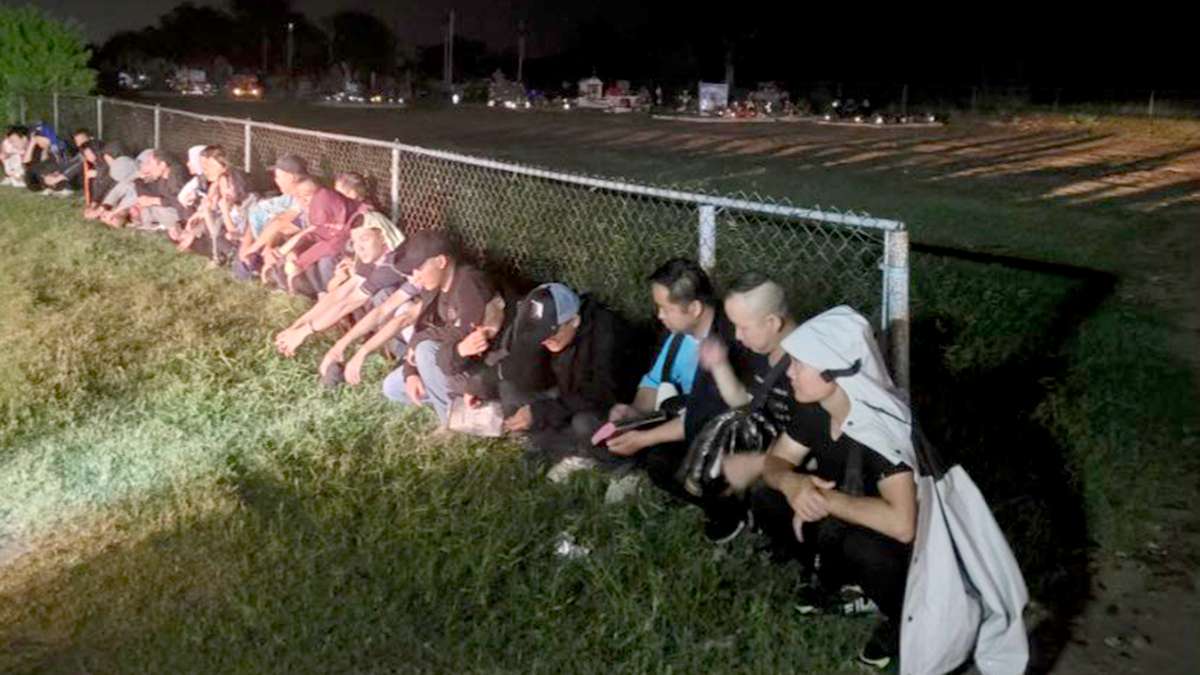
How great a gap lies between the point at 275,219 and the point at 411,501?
484 cm

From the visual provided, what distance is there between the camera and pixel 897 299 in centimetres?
463

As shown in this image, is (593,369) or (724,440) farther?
(593,369)

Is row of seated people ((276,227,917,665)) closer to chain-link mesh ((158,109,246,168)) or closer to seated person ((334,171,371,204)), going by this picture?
seated person ((334,171,371,204))

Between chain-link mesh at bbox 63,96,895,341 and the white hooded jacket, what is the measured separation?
3.44 feet

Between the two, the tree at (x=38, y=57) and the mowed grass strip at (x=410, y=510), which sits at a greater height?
the tree at (x=38, y=57)

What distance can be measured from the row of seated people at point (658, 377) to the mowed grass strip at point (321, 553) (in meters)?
0.19

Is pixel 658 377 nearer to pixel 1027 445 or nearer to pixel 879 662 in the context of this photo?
→ pixel 879 662

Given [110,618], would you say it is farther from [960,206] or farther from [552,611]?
[960,206]

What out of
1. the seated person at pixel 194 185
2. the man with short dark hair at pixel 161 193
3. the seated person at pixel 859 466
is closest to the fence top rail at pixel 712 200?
the seated person at pixel 859 466

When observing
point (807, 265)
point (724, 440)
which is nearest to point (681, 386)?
point (724, 440)

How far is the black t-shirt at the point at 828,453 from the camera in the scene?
3.99 m

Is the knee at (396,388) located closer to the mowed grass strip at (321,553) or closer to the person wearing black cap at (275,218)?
the mowed grass strip at (321,553)

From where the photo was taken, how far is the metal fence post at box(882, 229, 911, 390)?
4.58 meters

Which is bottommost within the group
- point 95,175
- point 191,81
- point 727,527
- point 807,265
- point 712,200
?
point 191,81
